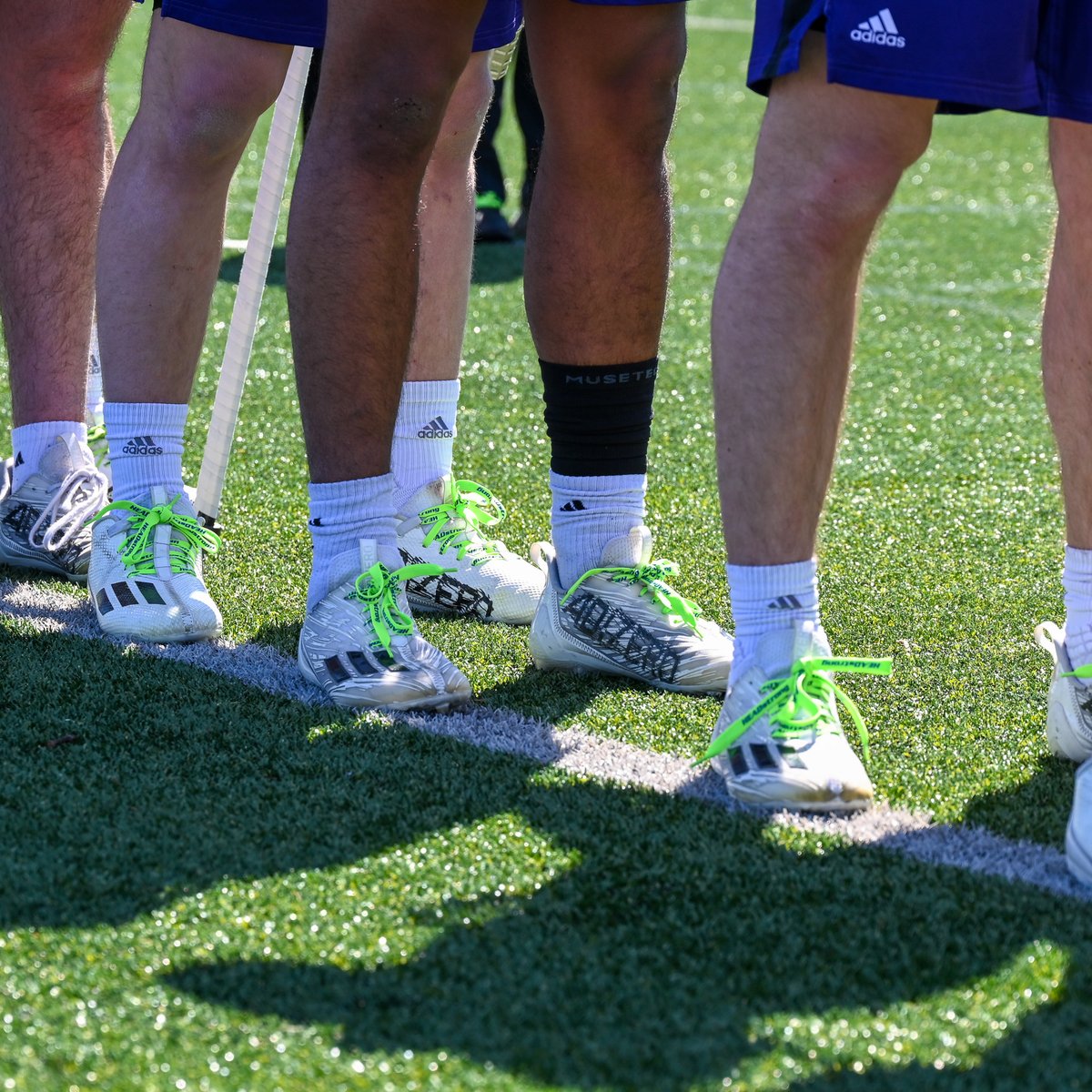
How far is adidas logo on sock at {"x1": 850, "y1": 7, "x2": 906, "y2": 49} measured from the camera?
1.81 meters

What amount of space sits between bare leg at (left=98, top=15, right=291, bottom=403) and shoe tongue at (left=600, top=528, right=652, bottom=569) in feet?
2.51

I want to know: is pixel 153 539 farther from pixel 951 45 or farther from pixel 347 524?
pixel 951 45

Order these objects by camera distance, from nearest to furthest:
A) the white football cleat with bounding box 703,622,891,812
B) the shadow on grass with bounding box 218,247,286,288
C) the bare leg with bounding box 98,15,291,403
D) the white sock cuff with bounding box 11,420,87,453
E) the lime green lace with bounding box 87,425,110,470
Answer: the white football cleat with bounding box 703,622,891,812
the bare leg with bounding box 98,15,291,403
the white sock cuff with bounding box 11,420,87,453
the lime green lace with bounding box 87,425,110,470
the shadow on grass with bounding box 218,247,286,288

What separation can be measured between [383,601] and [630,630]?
1.22 feet

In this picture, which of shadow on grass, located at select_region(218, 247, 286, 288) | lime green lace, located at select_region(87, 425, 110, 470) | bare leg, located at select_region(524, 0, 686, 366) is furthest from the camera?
shadow on grass, located at select_region(218, 247, 286, 288)

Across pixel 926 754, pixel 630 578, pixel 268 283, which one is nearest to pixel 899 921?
pixel 926 754

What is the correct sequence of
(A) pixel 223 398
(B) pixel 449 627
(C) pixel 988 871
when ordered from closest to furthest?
(C) pixel 988 871 → (B) pixel 449 627 → (A) pixel 223 398

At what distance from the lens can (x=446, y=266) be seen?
9.57 ft

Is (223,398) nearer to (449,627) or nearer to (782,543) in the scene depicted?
(449,627)

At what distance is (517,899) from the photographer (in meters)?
1.72

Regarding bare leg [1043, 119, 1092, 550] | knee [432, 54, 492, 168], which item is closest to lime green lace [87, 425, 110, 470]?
knee [432, 54, 492, 168]

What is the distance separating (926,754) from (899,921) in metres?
0.52

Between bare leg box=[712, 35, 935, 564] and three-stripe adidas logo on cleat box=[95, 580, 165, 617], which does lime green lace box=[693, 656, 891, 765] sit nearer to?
bare leg box=[712, 35, 935, 564]

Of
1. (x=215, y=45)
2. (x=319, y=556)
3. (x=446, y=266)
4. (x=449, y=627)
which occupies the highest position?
(x=215, y=45)
